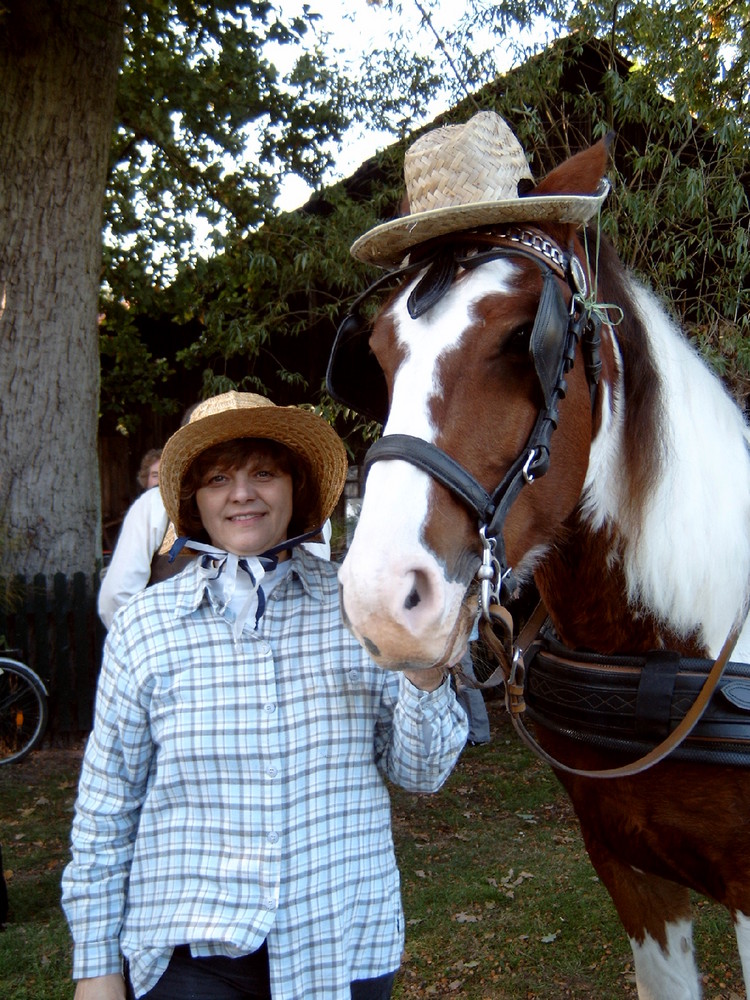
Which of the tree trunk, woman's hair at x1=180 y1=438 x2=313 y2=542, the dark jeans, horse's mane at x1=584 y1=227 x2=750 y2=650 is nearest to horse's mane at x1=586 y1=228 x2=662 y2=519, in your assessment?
horse's mane at x1=584 y1=227 x2=750 y2=650

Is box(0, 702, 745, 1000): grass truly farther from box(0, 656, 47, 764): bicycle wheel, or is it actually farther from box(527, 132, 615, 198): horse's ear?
box(527, 132, 615, 198): horse's ear

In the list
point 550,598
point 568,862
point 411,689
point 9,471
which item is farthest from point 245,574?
point 9,471

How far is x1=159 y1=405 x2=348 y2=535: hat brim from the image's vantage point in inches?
72.7

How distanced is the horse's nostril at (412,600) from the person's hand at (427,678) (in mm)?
214

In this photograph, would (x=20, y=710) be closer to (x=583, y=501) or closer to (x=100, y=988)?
(x=100, y=988)

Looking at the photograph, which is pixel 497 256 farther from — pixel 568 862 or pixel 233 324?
pixel 233 324

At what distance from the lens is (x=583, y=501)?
1.75 m

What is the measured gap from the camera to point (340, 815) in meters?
1.65

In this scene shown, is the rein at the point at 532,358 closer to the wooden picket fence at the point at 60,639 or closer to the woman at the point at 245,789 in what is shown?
the woman at the point at 245,789

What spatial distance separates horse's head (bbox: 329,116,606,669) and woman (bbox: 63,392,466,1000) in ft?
0.86

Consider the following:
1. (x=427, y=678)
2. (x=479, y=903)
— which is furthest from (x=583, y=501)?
(x=479, y=903)

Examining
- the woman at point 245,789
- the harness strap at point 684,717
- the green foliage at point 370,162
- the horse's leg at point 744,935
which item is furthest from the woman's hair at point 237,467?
the green foliage at point 370,162

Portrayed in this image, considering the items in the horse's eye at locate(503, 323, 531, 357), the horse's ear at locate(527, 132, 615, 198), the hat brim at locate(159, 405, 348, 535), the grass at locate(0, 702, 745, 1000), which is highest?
the horse's ear at locate(527, 132, 615, 198)

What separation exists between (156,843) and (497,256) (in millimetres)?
1323
